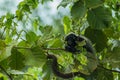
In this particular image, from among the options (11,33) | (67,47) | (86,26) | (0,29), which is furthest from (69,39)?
(0,29)

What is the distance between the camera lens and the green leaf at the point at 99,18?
1004 mm

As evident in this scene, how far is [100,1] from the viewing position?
3.15 ft

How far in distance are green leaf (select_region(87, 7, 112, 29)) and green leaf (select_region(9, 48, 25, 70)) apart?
0.21 m

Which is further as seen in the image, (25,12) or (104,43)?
(25,12)

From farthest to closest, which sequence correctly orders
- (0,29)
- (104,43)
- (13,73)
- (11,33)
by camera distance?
1. (0,29)
2. (11,33)
3. (104,43)
4. (13,73)

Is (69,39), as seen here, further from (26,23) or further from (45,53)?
(26,23)

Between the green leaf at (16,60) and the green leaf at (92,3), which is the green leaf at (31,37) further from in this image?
the green leaf at (92,3)

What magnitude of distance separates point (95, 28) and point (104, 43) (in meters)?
0.08

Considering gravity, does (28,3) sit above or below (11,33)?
above

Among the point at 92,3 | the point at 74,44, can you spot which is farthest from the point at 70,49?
the point at 92,3

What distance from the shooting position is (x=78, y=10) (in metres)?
0.96

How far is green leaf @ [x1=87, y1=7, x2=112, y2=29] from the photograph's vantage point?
1004mm

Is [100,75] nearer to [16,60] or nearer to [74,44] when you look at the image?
[74,44]

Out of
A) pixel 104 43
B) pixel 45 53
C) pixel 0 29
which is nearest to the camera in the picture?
pixel 45 53
